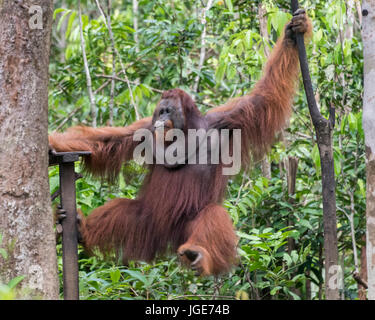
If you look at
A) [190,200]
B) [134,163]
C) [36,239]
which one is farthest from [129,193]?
[36,239]

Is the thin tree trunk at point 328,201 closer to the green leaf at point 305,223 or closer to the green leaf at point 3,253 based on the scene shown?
the green leaf at point 305,223

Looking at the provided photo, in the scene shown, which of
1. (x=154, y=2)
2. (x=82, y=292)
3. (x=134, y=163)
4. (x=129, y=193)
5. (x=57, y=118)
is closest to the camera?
(x=82, y=292)

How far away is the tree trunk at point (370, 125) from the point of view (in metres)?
2.47

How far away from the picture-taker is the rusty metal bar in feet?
9.35

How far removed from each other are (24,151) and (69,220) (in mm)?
792

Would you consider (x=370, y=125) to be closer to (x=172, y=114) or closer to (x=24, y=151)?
(x=172, y=114)

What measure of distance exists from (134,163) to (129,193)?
591mm

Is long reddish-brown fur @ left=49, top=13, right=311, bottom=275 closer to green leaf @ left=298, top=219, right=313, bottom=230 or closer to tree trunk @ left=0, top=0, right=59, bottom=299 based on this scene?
green leaf @ left=298, top=219, right=313, bottom=230

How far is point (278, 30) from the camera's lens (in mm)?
3549

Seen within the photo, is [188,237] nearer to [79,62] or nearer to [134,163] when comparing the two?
[134,163]

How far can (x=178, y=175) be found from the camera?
3.45 metres
